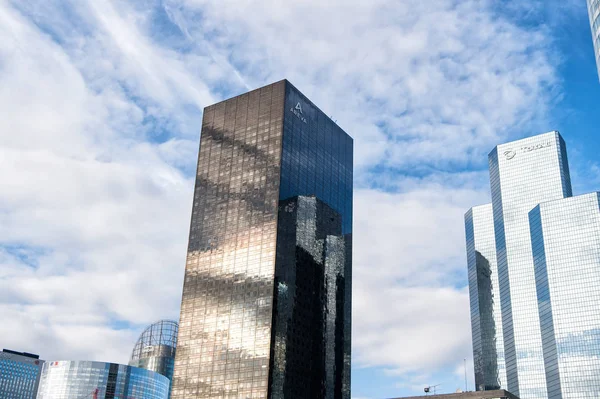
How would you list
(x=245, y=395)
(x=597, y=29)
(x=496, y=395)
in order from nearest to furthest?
(x=597, y=29)
(x=496, y=395)
(x=245, y=395)

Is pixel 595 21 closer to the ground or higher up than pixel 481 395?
higher up

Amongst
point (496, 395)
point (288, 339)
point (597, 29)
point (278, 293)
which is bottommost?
point (496, 395)

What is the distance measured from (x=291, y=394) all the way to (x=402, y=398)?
A: 101ft

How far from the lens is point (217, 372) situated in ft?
652

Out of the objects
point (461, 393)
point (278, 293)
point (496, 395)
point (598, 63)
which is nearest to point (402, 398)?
point (461, 393)

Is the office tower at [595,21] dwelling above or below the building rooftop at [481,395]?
above

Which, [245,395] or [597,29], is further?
[245,395]

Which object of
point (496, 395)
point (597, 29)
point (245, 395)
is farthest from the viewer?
point (245, 395)

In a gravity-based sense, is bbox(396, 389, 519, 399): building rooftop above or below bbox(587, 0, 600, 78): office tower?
below

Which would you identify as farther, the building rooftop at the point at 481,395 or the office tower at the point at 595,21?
the building rooftop at the point at 481,395

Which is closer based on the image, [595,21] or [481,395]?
[595,21]

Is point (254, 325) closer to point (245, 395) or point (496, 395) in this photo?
point (245, 395)

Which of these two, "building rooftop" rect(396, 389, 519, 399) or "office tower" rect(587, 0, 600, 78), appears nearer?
"office tower" rect(587, 0, 600, 78)

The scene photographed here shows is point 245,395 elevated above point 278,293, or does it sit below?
below
